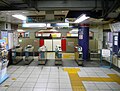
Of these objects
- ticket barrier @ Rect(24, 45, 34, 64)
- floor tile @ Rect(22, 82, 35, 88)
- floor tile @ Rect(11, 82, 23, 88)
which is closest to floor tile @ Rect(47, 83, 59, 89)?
floor tile @ Rect(22, 82, 35, 88)

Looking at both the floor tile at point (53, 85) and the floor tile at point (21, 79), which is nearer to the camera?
the floor tile at point (53, 85)

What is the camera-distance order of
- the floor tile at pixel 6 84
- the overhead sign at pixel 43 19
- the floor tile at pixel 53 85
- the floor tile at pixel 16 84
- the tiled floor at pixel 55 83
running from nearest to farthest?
1. the tiled floor at pixel 55 83
2. the floor tile at pixel 53 85
3. the floor tile at pixel 16 84
4. the floor tile at pixel 6 84
5. the overhead sign at pixel 43 19

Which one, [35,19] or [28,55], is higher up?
[35,19]

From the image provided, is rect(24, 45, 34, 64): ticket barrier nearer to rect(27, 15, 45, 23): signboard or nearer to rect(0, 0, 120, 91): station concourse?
rect(0, 0, 120, 91): station concourse

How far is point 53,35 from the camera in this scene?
1888cm

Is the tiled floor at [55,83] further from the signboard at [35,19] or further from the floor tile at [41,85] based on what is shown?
the signboard at [35,19]

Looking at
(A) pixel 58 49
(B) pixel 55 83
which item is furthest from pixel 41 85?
(A) pixel 58 49

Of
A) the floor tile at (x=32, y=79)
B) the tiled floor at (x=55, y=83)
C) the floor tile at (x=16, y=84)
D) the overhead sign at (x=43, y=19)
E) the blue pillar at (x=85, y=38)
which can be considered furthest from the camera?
the blue pillar at (x=85, y=38)

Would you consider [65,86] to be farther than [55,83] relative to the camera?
No

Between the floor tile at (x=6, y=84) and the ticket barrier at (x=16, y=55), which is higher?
the ticket barrier at (x=16, y=55)

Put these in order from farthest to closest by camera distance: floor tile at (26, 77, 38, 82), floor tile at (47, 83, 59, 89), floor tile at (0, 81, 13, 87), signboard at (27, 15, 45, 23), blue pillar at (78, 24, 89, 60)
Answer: blue pillar at (78, 24, 89, 60)
signboard at (27, 15, 45, 23)
floor tile at (26, 77, 38, 82)
floor tile at (0, 81, 13, 87)
floor tile at (47, 83, 59, 89)

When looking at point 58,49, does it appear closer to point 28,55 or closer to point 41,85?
point 28,55

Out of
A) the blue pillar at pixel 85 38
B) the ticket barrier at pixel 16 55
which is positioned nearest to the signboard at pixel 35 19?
the ticket barrier at pixel 16 55

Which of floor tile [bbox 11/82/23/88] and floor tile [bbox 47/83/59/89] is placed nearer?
floor tile [bbox 47/83/59/89]
